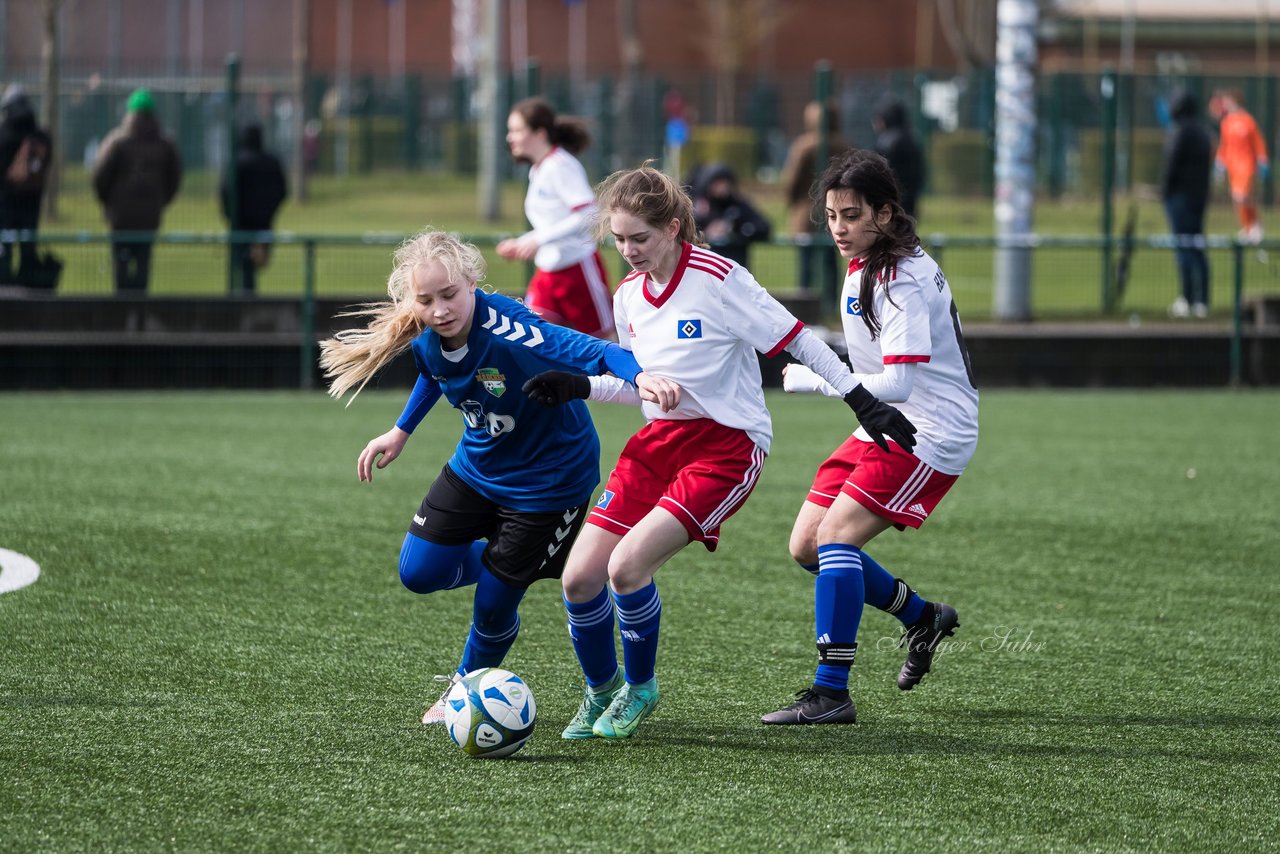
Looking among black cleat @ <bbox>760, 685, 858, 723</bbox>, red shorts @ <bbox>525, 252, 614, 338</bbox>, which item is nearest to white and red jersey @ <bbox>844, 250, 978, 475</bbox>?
black cleat @ <bbox>760, 685, 858, 723</bbox>

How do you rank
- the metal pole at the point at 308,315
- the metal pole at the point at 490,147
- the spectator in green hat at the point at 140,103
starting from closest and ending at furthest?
1. the metal pole at the point at 308,315
2. the spectator in green hat at the point at 140,103
3. the metal pole at the point at 490,147

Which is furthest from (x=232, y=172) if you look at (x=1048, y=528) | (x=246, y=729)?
(x=246, y=729)

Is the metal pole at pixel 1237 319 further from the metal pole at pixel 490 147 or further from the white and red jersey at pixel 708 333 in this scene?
the white and red jersey at pixel 708 333

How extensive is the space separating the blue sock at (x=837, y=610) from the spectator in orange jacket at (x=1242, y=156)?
1360 centimetres

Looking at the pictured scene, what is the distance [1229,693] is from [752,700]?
1476 mm

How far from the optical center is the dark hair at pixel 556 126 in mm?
9680

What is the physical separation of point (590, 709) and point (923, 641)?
1.15 meters

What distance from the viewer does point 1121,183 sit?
20.2 metres

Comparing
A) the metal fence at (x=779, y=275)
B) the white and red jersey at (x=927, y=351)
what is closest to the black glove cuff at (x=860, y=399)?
the white and red jersey at (x=927, y=351)

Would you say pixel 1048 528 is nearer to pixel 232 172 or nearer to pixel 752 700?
pixel 752 700

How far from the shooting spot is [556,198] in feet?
32.2

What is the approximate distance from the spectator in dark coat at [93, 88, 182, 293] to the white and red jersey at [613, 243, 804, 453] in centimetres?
1024

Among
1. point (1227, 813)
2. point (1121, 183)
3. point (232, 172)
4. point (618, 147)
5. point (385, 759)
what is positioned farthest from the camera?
point (1121, 183)

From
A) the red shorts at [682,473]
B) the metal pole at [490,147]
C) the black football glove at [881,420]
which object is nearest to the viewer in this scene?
the black football glove at [881,420]
